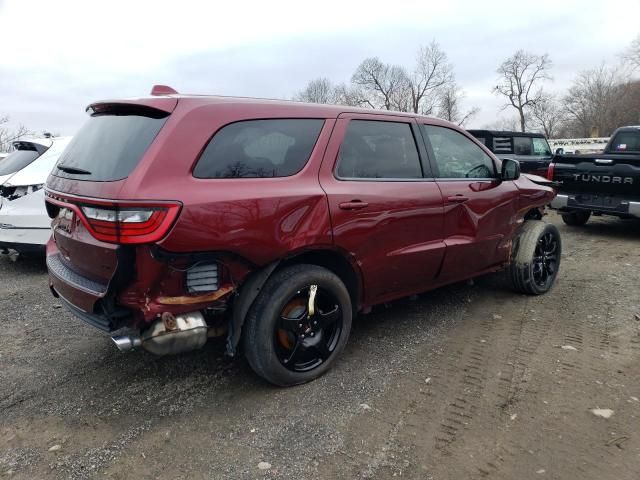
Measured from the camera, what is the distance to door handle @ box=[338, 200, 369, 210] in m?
3.11

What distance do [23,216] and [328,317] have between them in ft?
13.8

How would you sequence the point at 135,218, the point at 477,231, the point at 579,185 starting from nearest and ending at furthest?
the point at 135,218 < the point at 477,231 < the point at 579,185

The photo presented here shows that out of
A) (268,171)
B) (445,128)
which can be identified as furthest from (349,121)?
(445,128)

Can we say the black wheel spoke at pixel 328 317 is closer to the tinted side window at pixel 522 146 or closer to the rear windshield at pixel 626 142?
the rear windshield at pixel 626 142

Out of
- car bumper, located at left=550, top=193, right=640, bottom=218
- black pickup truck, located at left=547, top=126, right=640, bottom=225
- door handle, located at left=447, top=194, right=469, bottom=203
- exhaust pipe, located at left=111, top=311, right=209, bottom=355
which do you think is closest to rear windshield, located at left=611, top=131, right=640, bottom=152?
black pickup truck, located at left=547, top=126, right=640, bottom=225

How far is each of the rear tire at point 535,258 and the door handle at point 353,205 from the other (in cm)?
227

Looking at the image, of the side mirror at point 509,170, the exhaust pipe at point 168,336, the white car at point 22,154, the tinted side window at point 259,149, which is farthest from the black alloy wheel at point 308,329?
the white car at point 22,154

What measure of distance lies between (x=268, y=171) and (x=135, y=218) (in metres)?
0.82

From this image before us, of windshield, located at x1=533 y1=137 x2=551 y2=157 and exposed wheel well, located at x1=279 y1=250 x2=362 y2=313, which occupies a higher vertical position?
windshield, located at x1=533 y1=137 x2=551 y2=157

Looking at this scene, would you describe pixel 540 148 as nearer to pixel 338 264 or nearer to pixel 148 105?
pixel 338 264

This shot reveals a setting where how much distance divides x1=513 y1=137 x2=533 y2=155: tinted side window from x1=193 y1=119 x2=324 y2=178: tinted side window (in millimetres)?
11239

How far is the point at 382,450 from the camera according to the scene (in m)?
2.51

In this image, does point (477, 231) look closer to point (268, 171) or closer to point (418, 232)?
point (418, 232)

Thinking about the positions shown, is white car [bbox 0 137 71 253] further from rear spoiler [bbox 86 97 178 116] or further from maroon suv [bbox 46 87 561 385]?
rear spoiler [bbox 86 97 178 116]
